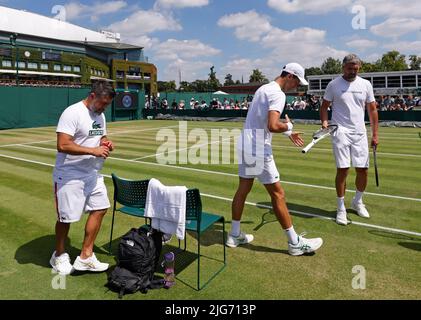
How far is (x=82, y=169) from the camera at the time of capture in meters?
4.25

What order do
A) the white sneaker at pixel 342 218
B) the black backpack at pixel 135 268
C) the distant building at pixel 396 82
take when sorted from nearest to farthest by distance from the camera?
the black backpack at pixel 135 268 → the white sneaker at pixel 342 218 → the distant building at pixel 396 82

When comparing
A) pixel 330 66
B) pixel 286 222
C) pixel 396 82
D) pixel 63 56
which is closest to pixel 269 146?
pixel 286 222

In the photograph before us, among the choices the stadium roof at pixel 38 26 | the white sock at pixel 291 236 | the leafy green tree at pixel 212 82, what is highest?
the stadium roof at pixel 38 26

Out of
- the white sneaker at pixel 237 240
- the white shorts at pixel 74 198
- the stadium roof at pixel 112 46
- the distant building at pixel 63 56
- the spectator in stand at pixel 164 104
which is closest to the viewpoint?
the white shorts at pixel 74 198

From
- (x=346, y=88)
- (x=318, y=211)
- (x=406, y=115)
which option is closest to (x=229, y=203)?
(x=318, y=211)

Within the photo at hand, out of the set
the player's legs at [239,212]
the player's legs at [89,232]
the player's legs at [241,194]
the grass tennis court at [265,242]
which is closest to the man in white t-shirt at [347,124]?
the grass tennis court at [265,242]

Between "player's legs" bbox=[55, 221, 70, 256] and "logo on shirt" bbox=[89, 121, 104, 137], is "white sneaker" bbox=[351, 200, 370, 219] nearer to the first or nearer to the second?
"logo on shirt" bbox=[89, 121, 104, 137]

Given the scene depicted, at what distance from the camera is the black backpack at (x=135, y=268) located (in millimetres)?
3932

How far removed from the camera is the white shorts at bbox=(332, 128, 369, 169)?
6043 millimetres

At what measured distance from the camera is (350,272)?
436cm

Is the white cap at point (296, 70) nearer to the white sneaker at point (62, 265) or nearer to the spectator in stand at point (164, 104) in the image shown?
the white sneaker at point (62, 265)

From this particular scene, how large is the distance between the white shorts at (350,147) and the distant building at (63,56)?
8627 cm

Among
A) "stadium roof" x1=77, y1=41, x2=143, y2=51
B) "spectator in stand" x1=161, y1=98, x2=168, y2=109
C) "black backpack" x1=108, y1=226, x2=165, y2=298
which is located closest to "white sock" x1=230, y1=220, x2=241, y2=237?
"black backpack" x1=108, y1=226, x2=165, y2=298
